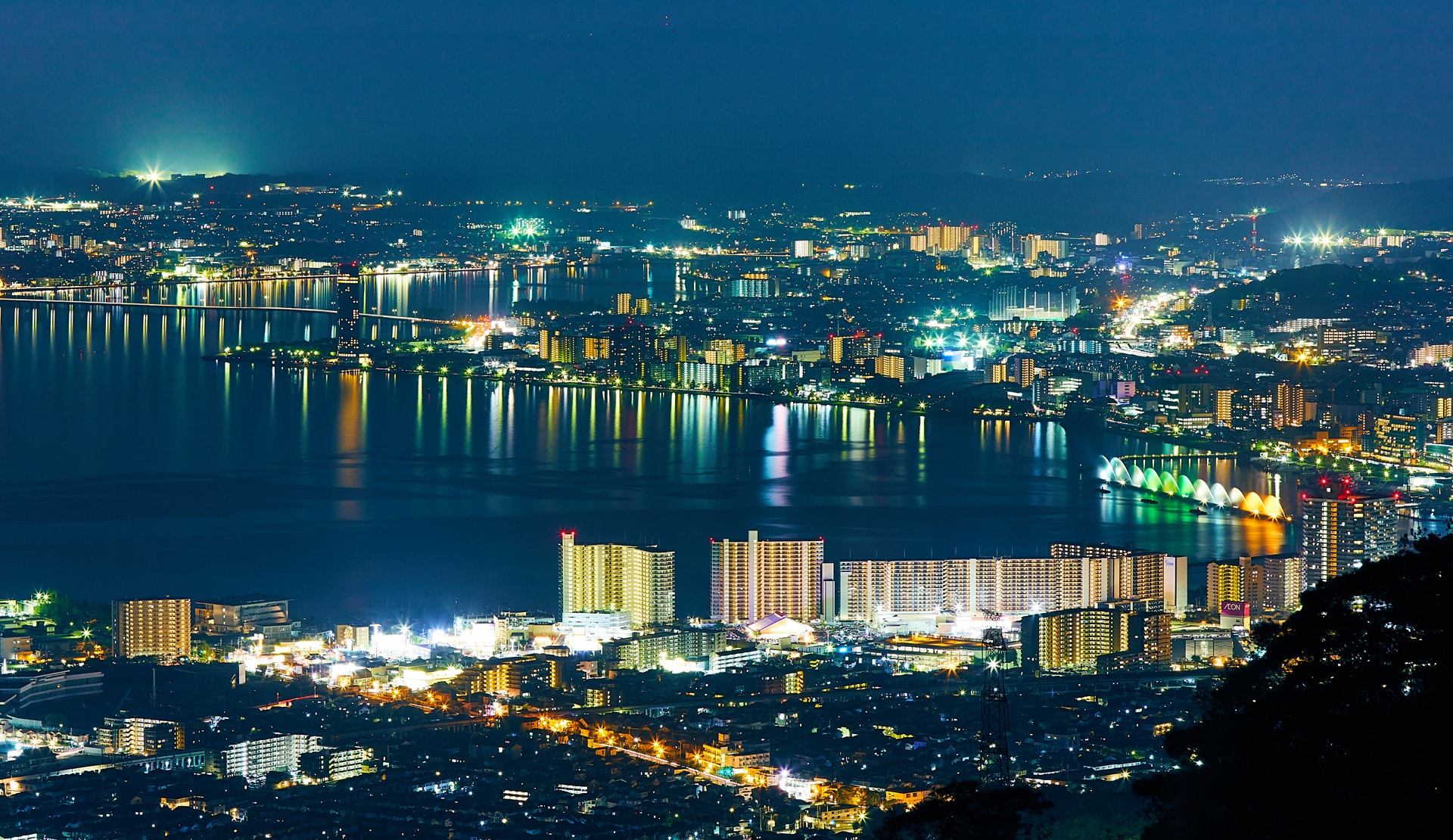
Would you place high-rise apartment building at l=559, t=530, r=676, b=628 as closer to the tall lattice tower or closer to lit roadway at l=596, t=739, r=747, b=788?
lit roadway at l=596, t=739, r=747, b=788

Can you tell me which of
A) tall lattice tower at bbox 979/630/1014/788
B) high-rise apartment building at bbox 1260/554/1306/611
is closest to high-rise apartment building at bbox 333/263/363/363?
high-rise apartment building at bbox 1260/554/1306/611

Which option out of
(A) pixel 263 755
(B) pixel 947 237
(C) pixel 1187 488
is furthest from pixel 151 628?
(B) pixel 947 237

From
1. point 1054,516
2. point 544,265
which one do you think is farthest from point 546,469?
point 544,265

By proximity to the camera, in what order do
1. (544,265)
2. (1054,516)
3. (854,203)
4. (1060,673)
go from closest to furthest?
(1060,673) < (1054,516) < (544,265) < (854,203)

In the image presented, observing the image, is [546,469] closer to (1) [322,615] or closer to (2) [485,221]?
(1) [322,615]

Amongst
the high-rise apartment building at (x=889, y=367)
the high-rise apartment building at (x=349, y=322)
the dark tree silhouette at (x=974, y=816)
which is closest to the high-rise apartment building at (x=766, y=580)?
the dark tree silhouette at (x=974, y=816)

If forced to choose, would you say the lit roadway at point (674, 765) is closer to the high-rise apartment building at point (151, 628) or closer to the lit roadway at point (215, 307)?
the high-rise apartment building at point (151, 628)

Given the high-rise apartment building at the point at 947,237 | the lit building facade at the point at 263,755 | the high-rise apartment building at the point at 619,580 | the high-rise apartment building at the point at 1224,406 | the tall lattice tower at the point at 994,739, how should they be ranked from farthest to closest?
the high-rise apartment building at the point at 947,237
the high-rise apartment building at the point at 1224,406
the high-rise apartment building at the point at 619,580
the lit building facade at the point at 263,755
the tall lattice tower at the point at 994,739
